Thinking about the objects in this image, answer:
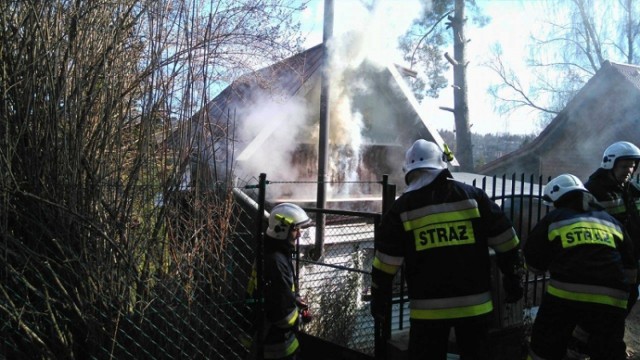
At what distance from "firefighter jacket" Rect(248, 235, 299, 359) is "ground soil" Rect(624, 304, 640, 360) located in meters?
3.24

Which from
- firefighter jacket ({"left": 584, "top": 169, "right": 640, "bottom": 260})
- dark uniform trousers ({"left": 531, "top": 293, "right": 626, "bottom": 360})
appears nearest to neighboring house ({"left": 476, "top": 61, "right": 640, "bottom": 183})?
firefighter jacket ({"left": 584, "top": 169, "right": 640, "bottom": 260})

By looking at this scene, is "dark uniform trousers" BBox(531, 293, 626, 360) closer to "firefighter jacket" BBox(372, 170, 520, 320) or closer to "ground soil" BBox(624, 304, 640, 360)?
"firefighter jacket" BBox(372, 170, 520, 320)

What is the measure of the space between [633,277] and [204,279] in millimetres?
3194

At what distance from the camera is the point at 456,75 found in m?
18.3

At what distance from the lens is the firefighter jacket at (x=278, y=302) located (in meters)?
3.55

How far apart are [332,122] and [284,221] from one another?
6.14 metres

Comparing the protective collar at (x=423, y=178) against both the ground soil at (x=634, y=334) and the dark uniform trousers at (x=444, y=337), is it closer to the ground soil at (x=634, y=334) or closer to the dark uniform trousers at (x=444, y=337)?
the dark uniform trousers at (x=444, y=337)

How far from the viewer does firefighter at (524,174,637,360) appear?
348cm

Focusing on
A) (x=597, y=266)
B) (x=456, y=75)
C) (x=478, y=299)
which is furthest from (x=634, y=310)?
(x=456, y=75)

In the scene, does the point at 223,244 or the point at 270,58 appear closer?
the point at 223,244

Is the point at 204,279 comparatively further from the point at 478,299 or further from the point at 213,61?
the point at 478,299

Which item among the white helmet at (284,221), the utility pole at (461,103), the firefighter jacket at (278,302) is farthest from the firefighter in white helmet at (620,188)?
the utility pole at (461,103)

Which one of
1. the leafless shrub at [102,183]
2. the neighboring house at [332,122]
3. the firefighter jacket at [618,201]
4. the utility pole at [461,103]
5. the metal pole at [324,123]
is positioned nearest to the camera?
the leafless shrub at [102,183]

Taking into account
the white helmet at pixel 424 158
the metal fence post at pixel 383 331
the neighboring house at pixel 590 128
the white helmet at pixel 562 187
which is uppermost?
the neighboring house at pixel 590 128
